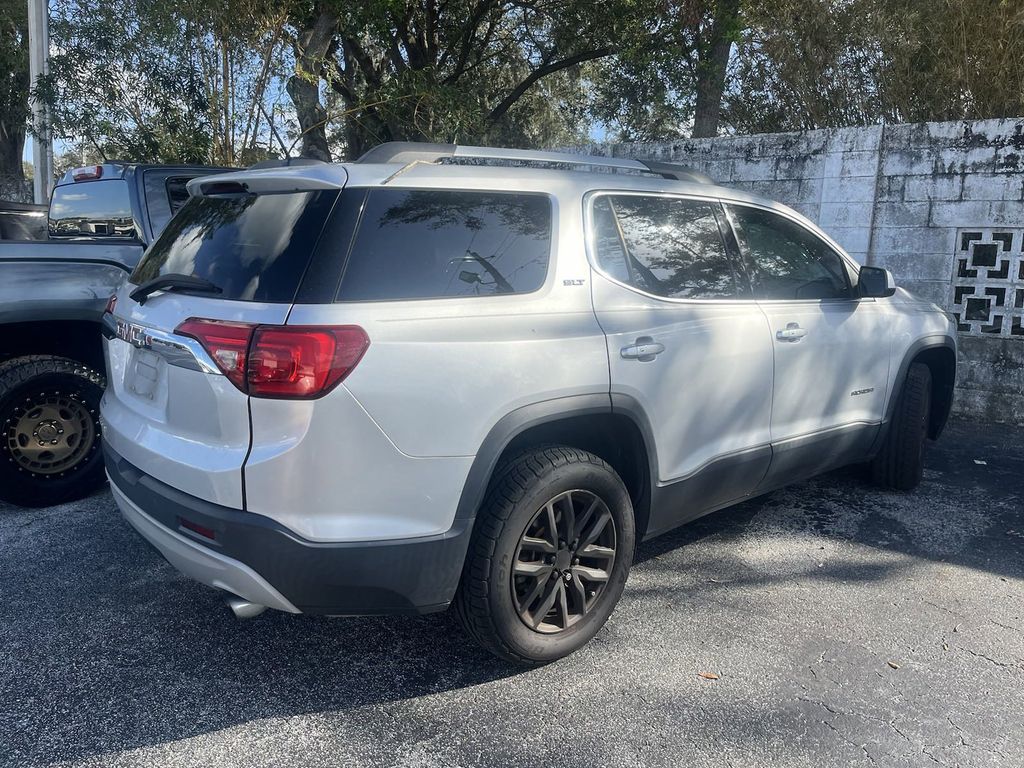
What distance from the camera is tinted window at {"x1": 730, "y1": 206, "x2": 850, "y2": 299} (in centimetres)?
382

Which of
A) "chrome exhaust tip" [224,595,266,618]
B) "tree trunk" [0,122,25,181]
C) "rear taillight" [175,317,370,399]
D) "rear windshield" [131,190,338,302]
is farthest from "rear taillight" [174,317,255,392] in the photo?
"tree trunk" [0,122,25,181]

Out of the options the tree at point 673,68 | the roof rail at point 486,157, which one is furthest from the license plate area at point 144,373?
the tree at point 673,68

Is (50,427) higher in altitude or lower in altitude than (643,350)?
lower

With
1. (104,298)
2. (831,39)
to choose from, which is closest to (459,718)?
(104,298)

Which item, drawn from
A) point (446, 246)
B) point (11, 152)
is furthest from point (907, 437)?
point (11, 152)

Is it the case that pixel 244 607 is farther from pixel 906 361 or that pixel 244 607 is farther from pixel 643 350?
pixel 906 361

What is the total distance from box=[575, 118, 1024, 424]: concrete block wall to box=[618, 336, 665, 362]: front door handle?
154 inches

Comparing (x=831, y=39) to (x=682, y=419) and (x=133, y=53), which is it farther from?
(x=133, y=53)

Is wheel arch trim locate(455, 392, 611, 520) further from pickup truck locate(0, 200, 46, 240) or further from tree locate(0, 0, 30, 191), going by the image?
tree locate(0, 0, 30, 191)

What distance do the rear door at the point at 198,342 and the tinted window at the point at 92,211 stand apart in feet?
7.23

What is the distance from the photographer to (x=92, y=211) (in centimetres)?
514

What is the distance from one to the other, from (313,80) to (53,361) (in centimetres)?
600

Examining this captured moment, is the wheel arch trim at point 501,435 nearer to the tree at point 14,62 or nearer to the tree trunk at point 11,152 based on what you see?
the tree at point 14,62

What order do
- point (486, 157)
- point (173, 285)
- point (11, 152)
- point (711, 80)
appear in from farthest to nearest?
point (11, 152)
point (711, 80)
point (486, 157)
point (173, 285)
